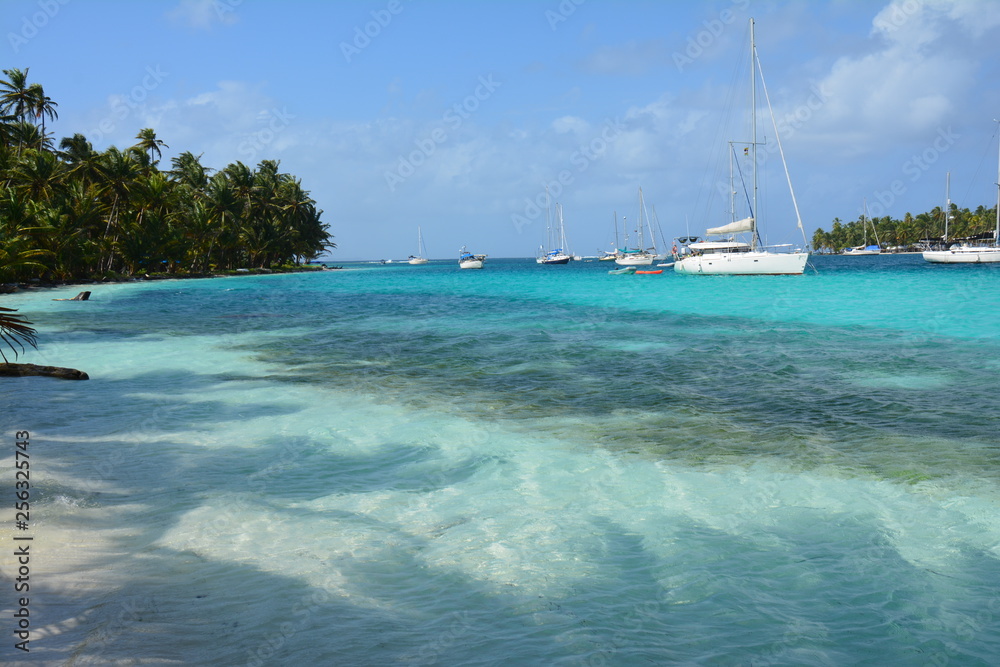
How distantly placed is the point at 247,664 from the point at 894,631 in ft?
13.2

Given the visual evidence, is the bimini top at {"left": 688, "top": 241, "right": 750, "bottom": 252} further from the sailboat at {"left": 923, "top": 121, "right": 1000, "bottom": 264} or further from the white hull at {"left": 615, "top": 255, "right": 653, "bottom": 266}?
the white hull at {"left": 615, "top": 255, "right": 653, "bottom": 266}

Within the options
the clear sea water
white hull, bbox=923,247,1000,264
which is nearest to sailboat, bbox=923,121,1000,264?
white hull, bbox=923,247,1000,264

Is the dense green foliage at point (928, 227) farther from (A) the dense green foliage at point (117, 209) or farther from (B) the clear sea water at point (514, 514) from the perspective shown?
(B) the clear sea water at point (514, 514)

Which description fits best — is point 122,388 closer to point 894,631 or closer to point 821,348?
point 894,631

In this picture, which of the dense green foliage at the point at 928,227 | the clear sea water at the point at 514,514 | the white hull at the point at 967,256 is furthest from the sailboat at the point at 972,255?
the clear sea water at the point at 514,514

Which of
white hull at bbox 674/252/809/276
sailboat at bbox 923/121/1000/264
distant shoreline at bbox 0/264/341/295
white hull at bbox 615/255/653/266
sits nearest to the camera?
distant shoreline at bbox 0/264/341/295

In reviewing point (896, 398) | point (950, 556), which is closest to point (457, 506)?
point (950, 556)

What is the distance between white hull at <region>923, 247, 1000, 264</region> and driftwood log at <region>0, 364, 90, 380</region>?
3703 inches

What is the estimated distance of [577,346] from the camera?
20.2m

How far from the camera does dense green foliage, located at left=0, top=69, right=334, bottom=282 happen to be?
47406mm

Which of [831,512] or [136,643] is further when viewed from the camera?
[831,512]

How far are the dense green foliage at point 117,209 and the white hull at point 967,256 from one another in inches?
3317

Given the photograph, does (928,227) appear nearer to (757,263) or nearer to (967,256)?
(967,256)

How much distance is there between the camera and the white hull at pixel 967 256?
267 feet
